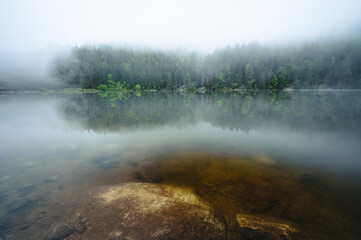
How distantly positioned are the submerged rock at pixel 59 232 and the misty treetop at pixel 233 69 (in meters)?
133

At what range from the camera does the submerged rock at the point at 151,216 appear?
4.28 metres

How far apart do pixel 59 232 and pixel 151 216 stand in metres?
2.56

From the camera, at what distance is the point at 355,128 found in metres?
15.5

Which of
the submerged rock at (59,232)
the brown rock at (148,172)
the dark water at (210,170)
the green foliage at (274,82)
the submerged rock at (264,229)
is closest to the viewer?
the submerged rock at (59,232)

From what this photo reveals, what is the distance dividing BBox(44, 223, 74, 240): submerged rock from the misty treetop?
133334 millimetres

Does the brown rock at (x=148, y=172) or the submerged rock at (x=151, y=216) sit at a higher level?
the submerged rock at (x=151, y=216)

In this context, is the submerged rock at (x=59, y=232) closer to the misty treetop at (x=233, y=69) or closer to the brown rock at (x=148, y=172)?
the brown rock at (x=148, y=172)

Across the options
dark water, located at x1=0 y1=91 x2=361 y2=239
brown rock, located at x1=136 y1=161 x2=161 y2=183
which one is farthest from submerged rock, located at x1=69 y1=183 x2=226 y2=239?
brown rock, located at x1=136 y1=161 x2=161 y2=183

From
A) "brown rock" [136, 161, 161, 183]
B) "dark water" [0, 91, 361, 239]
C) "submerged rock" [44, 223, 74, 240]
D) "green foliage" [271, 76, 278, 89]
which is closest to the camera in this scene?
"submerged rock" [44, 223, 74, 240]

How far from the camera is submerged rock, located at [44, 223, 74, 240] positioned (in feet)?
13.6

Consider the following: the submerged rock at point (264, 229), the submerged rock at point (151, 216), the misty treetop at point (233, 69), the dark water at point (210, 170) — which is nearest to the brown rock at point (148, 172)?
the dark water at point (210, 170)

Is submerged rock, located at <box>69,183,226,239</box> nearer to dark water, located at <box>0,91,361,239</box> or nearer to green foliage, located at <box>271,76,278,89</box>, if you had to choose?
dark water, located at <box>0,91,361,239</box>

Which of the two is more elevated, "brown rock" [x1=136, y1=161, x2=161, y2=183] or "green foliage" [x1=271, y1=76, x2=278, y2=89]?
"green foliage" [x1=271, y1=76, x2=278, y2=89]

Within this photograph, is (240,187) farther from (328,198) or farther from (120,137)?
(120,137)
